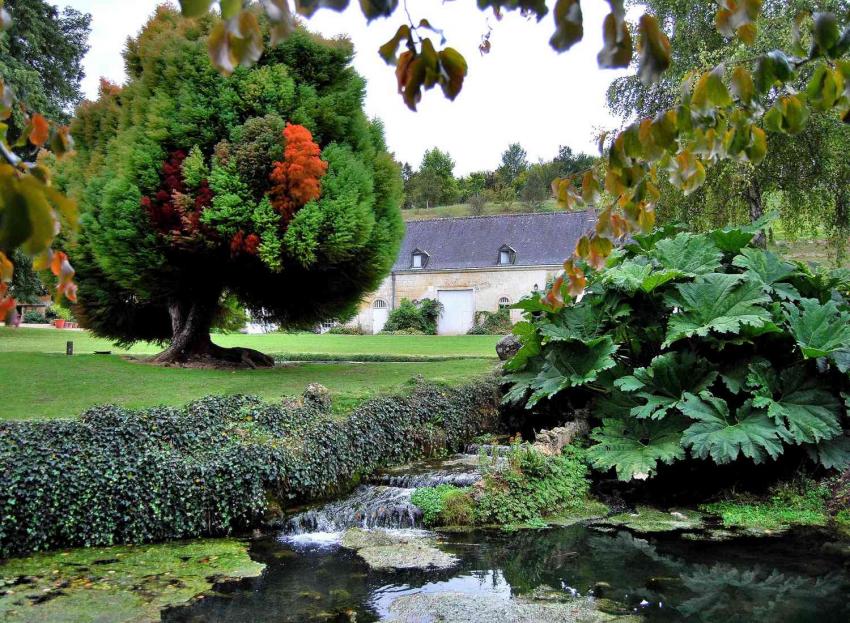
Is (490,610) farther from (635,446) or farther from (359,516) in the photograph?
(635,446)

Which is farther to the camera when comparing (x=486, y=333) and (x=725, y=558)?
(x=486, y=333)

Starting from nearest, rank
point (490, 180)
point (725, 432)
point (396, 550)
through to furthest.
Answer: point (396, 550) < point (725, 432) < point (490, 180)

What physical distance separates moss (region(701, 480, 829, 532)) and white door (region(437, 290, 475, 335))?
29.4 metres

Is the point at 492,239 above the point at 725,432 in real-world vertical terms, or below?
above

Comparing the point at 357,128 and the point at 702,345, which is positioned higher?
the point at 357,128

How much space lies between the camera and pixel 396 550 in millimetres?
7102

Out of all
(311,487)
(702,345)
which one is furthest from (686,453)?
(311,487)

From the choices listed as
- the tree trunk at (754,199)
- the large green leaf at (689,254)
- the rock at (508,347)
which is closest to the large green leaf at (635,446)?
the large green leaf at (689,254)

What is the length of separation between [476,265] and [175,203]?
87.2 feet

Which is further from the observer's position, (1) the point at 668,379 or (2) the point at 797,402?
(1) the point at 668,379

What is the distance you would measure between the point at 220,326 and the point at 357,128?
21.6ft

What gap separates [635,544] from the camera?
7355 millimetres

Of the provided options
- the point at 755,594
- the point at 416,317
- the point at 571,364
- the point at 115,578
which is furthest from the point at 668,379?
the point at 416,317

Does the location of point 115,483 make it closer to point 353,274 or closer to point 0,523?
point 0,523
